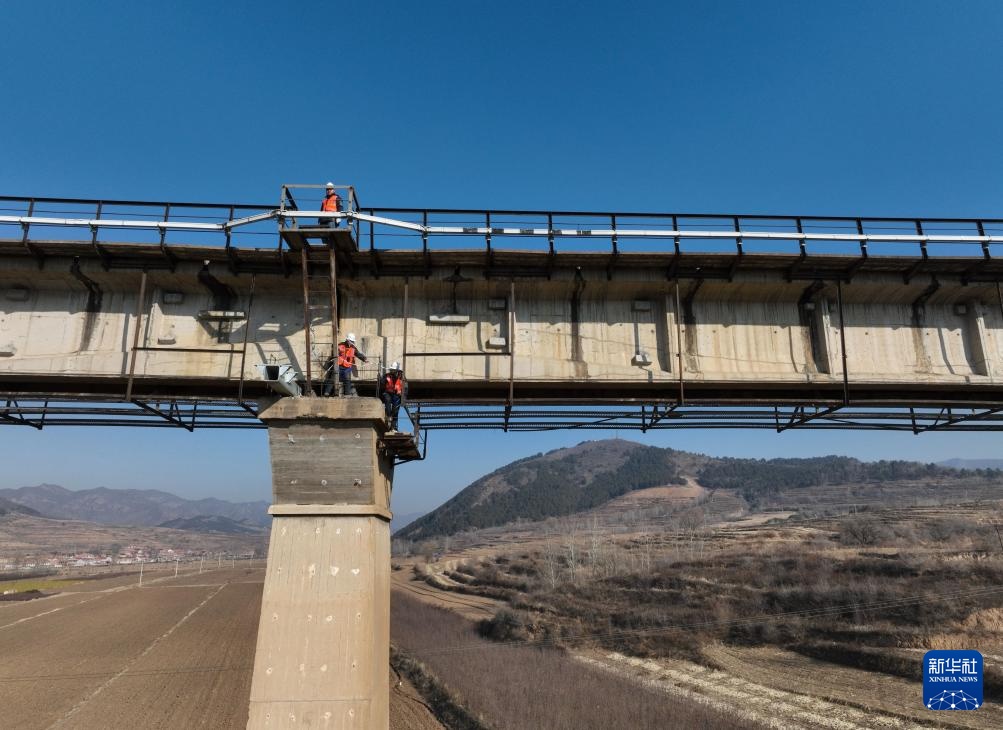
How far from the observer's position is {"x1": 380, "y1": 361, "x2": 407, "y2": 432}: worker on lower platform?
12.5 metres

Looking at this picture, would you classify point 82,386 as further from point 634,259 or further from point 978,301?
point 978,301

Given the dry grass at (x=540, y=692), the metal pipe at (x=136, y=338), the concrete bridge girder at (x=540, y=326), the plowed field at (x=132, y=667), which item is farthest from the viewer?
the dry grass at (x=540, y=692)

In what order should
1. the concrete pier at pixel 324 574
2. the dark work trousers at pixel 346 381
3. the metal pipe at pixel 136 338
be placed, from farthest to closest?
the metal pipe at pixel 136 338 → the dark work trousers at pixel 346 381 → the concrete pier at pixel 324 574

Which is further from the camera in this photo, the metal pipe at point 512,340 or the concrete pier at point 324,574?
the metal pipe at point 512,340

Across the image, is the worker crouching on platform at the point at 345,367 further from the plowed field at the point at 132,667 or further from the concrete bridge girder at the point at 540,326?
the plowed field at the point at 132,667

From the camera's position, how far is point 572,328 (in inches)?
561

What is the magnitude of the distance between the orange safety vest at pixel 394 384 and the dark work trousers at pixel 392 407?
0.34ft

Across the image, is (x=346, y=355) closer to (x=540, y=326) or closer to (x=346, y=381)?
(x=346, y=381)

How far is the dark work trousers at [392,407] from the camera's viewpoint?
12.6 m

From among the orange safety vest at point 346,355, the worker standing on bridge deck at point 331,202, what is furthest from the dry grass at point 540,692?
the worker standing on bridge deck at point 331,202

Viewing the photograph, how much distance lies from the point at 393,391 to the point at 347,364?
105cm

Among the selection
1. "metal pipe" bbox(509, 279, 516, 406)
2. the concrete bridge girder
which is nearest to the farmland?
"metal pipe" bbox(509, 279, 516, 406)

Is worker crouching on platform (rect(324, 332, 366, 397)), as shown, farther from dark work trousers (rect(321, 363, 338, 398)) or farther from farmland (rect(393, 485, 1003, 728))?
farmland (rect(393, 485, 1003, 728))

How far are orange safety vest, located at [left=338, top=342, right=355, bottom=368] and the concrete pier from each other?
32.9 inches
